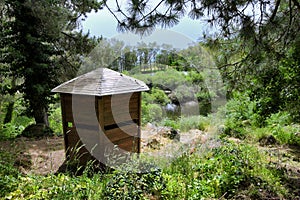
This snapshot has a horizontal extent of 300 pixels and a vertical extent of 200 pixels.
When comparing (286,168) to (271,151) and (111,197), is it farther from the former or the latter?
(111,197)

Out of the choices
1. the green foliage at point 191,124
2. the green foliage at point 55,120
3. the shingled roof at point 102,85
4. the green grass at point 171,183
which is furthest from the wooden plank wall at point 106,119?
the green foliage at point 55,120

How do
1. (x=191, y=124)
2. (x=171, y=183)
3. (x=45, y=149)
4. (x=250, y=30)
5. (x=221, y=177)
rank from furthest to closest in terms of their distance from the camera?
(x=191, y=124) → (x=45, y=149) → (x=250, y=30) → (x=221, y=177) → (x=171, y=183)

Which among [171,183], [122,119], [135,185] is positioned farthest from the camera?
[122,119]

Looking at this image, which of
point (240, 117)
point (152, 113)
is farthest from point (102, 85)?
point (152, 113)

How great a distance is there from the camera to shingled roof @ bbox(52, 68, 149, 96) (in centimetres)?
345

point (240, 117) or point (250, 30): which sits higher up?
point (250, 30)

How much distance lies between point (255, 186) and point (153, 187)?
3.87ft

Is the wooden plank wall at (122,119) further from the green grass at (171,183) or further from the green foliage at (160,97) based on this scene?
the green foliage at (160,97)

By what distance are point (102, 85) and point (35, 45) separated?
142 inches

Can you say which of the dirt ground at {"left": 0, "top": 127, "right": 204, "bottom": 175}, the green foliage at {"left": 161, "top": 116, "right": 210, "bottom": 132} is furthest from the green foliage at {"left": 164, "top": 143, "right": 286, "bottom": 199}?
the green foliage at {"left": 161, "top": 116, "right": 210, "bottom": 132}

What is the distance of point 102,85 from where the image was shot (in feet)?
11.5

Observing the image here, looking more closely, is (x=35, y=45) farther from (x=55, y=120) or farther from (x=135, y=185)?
(x=135, y=185)

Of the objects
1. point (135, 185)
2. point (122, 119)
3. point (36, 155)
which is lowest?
point (36, 155)

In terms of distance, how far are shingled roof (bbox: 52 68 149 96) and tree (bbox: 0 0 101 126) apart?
2.15 meters
